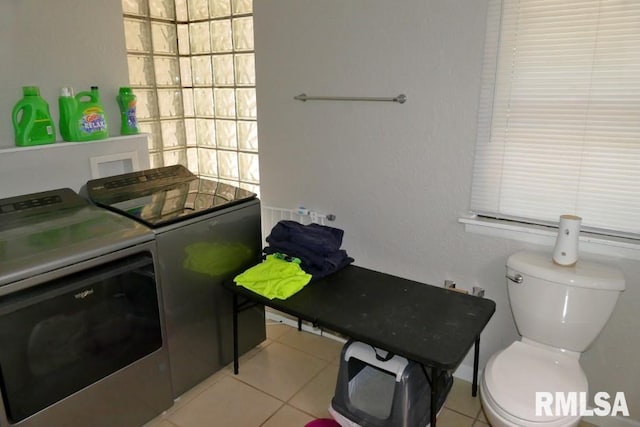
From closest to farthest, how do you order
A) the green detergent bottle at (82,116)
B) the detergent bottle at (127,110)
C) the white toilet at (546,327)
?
the white toilet at (546,327) → the green detergent bottle at (82,116) → the detergent bottle at (127,110)

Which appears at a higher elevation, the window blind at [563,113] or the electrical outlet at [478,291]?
the window blind at [563,113]

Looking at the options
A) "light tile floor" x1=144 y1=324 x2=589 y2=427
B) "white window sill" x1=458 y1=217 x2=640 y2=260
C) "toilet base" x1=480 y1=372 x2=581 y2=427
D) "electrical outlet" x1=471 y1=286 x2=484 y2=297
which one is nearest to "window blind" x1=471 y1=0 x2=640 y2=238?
"white window sill" x1=458 y1=217 x2=640 y2=260

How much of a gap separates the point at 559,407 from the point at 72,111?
2.20 metres

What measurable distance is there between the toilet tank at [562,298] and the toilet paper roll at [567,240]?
0.03 m

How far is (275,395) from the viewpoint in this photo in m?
2.06

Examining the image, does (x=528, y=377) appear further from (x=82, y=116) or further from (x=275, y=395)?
(x=82, y=116)

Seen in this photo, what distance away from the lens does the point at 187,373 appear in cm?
203

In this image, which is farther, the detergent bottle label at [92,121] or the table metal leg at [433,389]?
the detergent bottle label at [92,121]

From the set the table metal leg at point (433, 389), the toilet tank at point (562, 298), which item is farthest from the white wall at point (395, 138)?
the table metal leg at point (433, 389)

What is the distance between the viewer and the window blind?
1576mm

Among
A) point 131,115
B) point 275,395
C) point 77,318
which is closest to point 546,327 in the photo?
point 275,395

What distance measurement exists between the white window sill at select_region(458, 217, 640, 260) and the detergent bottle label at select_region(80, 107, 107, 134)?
1.67 metres

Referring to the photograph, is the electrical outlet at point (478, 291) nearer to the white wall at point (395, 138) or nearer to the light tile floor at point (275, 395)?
the white wall at point (395, 138)

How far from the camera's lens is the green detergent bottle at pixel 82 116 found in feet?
6.73
